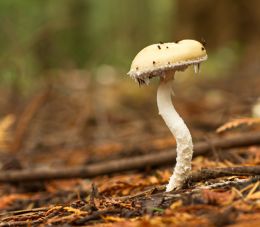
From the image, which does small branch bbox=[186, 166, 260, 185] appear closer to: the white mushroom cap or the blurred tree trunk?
the white mushroom cap

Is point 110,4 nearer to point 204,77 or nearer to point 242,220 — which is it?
point 204,77

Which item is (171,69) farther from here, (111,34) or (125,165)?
(111,34)

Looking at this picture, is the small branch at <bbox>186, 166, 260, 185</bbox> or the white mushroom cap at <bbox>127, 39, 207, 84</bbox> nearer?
the white mushroom cap at <bbox>127, 39, 207, 84</bbox>

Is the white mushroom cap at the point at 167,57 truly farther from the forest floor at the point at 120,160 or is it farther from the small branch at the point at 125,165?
the small branch at the point at 125,165

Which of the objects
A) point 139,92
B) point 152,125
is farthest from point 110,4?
point 152,125

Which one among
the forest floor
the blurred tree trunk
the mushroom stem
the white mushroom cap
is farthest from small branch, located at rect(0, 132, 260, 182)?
the blurred tree trunk

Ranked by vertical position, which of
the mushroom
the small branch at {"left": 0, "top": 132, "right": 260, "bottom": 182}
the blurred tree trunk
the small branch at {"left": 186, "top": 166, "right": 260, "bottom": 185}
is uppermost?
the blurred tree trunk
